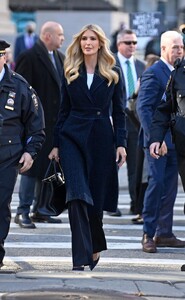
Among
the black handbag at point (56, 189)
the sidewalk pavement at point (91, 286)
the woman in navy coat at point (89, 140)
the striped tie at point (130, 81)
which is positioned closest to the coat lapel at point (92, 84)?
the woman in navy coat at point (89, 140)

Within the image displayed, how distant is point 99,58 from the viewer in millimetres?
9047

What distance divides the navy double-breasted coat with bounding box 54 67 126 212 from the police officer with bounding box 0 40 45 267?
0.25 m

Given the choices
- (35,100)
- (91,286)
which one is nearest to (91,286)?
(91,286)

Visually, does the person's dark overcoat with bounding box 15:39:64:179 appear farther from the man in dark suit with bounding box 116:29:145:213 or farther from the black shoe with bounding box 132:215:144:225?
the black shoe with bounding box 132:215:144:225

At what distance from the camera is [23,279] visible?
26.6 feet

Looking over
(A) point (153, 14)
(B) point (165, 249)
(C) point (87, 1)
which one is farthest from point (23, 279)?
(C) point (87, 1)

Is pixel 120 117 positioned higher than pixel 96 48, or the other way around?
pixel 96 48

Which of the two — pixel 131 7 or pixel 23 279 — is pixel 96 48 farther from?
pixel 131 7

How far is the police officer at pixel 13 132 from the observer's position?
9.02 m

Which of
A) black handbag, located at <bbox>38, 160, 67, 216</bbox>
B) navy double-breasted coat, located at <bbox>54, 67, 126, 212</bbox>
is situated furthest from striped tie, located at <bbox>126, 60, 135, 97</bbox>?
black handbag, located at <bbox>38, 160, 67, 216</bbox>

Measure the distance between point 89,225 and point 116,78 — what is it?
1162mm

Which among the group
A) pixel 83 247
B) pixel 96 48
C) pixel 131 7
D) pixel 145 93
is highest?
pixel 96 48

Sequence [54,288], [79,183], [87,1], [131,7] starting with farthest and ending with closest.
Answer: [131,7] → [87,1] → [79,183] → [54,288]

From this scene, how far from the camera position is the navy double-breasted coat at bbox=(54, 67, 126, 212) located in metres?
8.84
